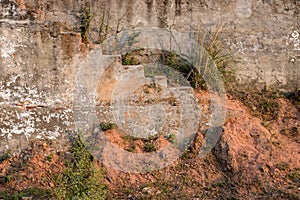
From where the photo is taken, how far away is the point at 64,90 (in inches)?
291

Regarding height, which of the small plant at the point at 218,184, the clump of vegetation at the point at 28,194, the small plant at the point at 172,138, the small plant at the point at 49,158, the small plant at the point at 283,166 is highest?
the small plant at the point at 172,138

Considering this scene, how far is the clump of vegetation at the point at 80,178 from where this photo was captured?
632cm

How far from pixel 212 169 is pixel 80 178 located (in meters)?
1.64

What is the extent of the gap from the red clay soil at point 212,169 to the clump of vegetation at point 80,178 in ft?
A: 0.45

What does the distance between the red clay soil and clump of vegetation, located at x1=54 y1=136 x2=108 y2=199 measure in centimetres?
14

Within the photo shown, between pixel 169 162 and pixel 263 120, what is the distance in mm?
1698

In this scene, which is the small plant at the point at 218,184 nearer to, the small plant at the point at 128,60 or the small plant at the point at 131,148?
the small plant at the point at 131,148

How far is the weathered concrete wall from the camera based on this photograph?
23.8ft

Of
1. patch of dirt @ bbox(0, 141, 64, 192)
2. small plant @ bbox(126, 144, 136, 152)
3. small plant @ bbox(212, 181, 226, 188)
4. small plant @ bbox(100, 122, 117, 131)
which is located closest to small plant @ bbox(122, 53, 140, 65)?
small plant @ bbox(100, 122, 117, 131)

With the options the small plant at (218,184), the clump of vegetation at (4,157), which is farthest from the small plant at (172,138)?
the clump of vegetation at (4,157)

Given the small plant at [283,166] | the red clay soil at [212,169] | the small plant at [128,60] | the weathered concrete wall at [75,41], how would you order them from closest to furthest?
the red clay soil at [212,169] < the small plant at [283,166] < the weathered concrete wall at [75,41] < the small plant at [128,60]

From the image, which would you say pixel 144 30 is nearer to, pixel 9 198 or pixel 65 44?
pixel 65 44

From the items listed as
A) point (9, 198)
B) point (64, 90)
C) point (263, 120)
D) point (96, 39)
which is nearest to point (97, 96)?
point (64, 90)

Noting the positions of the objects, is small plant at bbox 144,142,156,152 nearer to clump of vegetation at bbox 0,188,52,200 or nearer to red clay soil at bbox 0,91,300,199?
red clay soil at bbox 0,91,300,199
